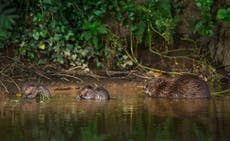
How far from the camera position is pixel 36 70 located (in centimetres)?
→ 1209

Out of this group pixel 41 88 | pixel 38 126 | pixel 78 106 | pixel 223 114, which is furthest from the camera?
pixel 41 88

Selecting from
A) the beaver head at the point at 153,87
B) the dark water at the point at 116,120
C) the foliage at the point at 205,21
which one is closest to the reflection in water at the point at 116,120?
the dark water at the point at 116,120

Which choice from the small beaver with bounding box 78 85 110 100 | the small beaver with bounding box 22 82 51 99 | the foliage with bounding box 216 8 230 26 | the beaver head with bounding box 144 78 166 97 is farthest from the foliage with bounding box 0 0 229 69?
the small beaver with bounding box 78 85 110 100

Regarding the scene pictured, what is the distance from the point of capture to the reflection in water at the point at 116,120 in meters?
6.72

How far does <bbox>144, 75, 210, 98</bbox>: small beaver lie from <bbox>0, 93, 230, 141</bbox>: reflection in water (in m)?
0.33

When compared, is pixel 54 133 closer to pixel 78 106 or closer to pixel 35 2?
pixel 78 106

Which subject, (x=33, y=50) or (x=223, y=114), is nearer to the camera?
(x=223, y=114)

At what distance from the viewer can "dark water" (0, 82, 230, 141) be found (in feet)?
22.0

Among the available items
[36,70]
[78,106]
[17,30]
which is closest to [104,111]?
[78,106]

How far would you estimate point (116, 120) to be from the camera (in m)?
7.87

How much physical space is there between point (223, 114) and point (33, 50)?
16.9ft

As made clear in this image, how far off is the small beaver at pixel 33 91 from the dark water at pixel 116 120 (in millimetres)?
213

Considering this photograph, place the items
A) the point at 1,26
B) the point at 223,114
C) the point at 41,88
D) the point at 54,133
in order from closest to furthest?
the point at 1,26
the point at 54,133
the point at 223,114
the point at 41,88

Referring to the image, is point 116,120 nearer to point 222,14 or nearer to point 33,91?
point 33,91
